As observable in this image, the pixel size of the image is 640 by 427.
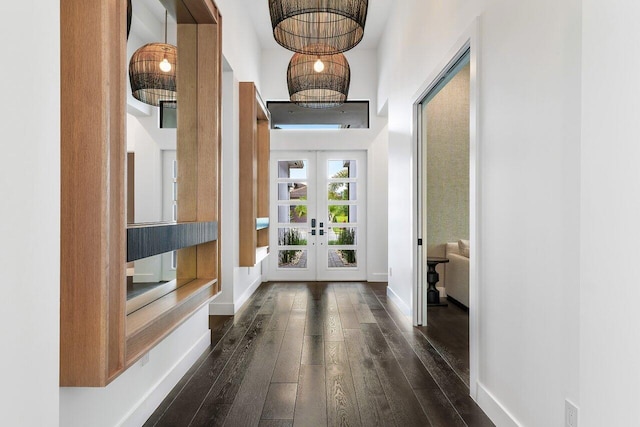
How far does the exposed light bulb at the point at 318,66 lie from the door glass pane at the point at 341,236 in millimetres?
2962

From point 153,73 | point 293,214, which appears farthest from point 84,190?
point 293,214

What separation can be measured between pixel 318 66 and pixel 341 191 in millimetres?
2702

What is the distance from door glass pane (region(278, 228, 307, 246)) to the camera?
22.8ft

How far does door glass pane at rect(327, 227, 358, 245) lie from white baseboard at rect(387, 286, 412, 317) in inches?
62.4

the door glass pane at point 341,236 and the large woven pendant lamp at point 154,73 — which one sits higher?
the large woven pendant lamp at point 154,73

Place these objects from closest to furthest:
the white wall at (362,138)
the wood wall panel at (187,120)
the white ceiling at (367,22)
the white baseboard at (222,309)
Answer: the wood wall panel at (187,120) < the white baseboard at (222,309) < the white ceiling at (367,22) < the white wall at (362,138)

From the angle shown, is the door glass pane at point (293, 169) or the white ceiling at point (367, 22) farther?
the door glass pane at point (293, 169)

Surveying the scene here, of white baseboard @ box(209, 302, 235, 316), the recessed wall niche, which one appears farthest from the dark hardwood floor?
the recessed wall niche

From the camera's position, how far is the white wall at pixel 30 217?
40.0 inches

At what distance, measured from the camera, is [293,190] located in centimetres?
695

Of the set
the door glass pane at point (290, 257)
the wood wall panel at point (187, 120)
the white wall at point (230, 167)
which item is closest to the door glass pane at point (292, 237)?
the door glass pane at point (290, 257)

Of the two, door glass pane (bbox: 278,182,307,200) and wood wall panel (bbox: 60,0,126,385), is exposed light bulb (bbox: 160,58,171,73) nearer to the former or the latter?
wood wall panel (bbox: 60,0,126,385)

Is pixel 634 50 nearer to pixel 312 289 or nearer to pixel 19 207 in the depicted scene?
pixel 19 207

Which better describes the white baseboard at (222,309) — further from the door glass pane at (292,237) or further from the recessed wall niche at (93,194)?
the recessed wall niche at (93,194)
